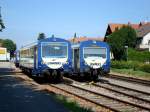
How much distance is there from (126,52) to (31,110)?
186ft

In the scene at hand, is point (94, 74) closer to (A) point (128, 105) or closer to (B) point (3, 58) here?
(A) point (128, 105)

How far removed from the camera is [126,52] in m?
70.4

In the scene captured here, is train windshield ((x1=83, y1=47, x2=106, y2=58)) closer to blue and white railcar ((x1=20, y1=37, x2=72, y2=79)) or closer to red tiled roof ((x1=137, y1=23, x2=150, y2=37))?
blue and white railcar ((x1=20, y1=37, x2=72, y2=79))

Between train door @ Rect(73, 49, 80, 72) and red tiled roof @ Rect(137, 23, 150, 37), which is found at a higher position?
red tiled roof @ Rect(137, 23, 150, 37)

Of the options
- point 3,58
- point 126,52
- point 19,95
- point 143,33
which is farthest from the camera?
point 3,58

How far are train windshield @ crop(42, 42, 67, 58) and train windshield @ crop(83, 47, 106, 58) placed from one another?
6.68 feet

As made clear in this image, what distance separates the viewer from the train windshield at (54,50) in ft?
95.5

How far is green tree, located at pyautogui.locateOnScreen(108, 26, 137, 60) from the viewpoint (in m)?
71.2

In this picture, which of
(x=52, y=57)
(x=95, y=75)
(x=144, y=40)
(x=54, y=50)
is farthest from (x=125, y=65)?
(x=144, y=40)

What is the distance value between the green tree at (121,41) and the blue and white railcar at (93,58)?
38.4 meters

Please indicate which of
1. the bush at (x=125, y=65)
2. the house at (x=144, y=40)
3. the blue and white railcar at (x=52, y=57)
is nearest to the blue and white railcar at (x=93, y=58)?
the blue and white railcar at (x=52, y=57)

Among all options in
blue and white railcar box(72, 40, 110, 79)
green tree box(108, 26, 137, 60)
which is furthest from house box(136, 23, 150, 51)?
blue and white railcar box(72, 40, 110, 79)

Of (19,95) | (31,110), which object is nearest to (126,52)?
(19,95)

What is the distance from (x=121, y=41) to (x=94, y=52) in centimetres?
4955
